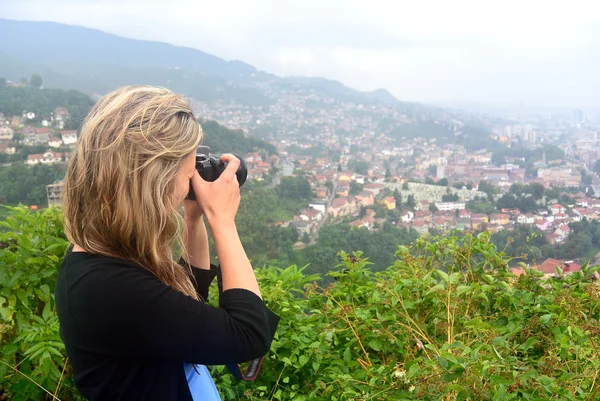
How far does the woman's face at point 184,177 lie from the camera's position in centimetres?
99

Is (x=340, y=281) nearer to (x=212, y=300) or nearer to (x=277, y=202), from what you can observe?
(x=212, y=300)

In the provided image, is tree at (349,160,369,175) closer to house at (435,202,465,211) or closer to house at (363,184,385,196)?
house at (363,184,385,196)

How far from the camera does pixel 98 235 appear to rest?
950mm

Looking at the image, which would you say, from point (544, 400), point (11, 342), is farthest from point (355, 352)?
point (11, 342)


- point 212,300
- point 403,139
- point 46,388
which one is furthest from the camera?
point 403,139

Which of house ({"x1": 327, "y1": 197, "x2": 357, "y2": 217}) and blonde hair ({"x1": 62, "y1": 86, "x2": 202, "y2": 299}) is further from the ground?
blonde hair ({"x1": 62, "y1": 86, "x2": 202, "y2": 299})

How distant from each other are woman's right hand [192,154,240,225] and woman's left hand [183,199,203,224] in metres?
0.20

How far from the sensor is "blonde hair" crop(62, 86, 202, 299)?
0.93 meters

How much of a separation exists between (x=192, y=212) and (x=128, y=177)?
400 mm

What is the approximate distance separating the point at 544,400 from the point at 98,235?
0.98 m

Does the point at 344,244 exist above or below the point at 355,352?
below

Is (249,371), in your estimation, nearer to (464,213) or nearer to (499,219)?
(499,219)

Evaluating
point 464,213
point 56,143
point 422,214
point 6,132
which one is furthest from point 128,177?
point 422,214

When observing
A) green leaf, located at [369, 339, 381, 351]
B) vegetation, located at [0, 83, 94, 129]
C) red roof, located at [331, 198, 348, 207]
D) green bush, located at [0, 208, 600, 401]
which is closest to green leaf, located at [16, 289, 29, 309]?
green bush, located at [0, 208, 600, 401]
